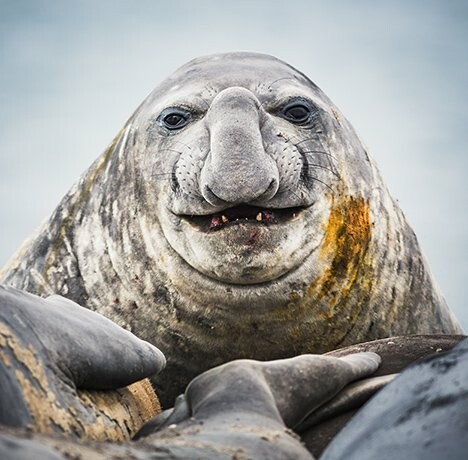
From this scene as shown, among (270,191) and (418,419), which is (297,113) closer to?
(270,191)

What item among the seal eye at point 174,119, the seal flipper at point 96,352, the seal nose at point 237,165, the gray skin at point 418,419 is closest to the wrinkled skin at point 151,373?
the seal flipper at point 96,352

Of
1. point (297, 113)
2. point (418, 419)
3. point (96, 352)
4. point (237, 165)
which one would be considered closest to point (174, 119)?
point (297, 113)

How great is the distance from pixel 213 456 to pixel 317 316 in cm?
323

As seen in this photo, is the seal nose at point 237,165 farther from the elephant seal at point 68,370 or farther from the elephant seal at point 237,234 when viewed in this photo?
the elephant seal at point 68,370

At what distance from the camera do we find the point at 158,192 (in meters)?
5.61

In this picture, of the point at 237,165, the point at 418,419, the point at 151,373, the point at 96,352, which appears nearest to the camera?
the point at 418,419

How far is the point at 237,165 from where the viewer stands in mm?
4785

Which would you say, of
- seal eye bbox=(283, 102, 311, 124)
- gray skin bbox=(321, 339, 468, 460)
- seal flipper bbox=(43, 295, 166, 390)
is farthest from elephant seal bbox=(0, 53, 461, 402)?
gray skin bbox=(321, 339, 468, 460)

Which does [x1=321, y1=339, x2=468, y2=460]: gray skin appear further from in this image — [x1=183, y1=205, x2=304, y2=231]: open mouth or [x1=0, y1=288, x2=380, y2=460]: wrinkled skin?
[x1=183, y1=205, x2=304, y2=231]: open mouth

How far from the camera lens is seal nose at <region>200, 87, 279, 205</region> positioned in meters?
4.79

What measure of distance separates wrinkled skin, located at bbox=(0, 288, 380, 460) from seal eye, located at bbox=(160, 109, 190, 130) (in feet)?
6.89

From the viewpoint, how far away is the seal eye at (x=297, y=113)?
5664 mm

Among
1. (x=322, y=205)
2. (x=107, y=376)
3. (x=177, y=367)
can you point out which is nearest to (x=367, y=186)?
(x=322, y=205)

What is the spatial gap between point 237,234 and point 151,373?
1476mm
